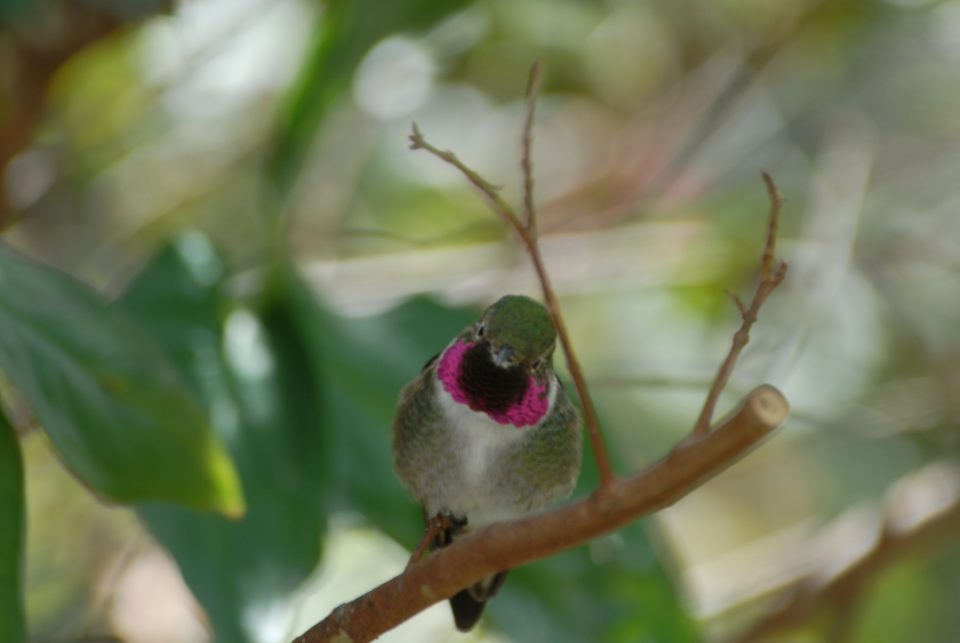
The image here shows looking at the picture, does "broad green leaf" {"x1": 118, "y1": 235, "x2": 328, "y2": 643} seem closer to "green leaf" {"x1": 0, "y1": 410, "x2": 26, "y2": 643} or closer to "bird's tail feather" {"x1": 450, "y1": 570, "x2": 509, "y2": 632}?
"bird's tail feather" {"x1": 450, "y1": 570, "x2": 509, "y2": 632}

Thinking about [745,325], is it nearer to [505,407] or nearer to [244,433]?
[505,407]

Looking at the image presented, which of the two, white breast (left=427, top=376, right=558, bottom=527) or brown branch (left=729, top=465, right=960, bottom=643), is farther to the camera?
brown branch (left=729, top=465, right=960, bottom=643)

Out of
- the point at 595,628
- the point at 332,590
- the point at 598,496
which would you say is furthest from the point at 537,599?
the point at 598,496

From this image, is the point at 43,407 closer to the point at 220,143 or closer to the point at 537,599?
the point at 537,599

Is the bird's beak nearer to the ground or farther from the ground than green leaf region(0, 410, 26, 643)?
farther from the ground

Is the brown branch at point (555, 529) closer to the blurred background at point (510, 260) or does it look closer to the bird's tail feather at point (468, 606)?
the bird's tail feather at point (468, 606)

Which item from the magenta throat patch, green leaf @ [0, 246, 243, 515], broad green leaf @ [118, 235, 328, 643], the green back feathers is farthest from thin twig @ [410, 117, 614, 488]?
broad green leaf @ [118, 235, 328, 643]
